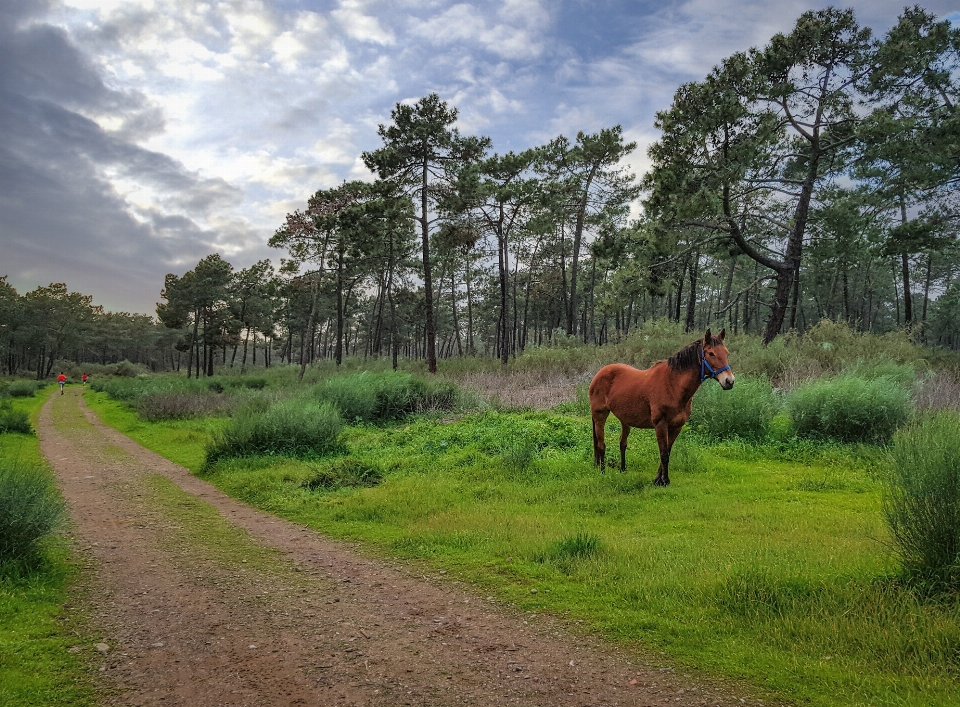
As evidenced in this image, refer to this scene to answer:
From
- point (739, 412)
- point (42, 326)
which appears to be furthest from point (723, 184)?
point (42, 326)

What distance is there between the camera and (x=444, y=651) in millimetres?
3857

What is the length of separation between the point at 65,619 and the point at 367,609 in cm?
249

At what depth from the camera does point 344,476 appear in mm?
9258

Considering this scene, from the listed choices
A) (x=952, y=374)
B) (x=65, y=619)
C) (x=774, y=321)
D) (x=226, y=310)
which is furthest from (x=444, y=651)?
(x=226, y=310)

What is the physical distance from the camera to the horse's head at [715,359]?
7.03 m

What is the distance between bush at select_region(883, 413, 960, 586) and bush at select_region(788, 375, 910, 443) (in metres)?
5.91

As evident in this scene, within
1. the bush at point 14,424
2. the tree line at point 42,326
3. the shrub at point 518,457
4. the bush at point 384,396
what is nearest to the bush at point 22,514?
the shrub at point 518,457

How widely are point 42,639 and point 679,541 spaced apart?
5703mm

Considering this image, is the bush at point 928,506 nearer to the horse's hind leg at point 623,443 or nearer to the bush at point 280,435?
the horse's hind leg at point 623,443

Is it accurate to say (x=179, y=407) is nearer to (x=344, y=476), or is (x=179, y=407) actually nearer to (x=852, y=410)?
(x=344, y=476)

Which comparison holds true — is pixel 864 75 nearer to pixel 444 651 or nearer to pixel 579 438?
pixel 579 438

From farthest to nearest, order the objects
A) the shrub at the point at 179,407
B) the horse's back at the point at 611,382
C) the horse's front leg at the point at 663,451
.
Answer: the shrub at the point at 179,407 < the horse's back at the point at 611,382 < the horse's front leg at the point at 663,451

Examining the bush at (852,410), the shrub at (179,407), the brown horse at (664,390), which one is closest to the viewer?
the brown horse at (664,390)

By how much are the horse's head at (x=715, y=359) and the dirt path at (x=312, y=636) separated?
433 centimetres
